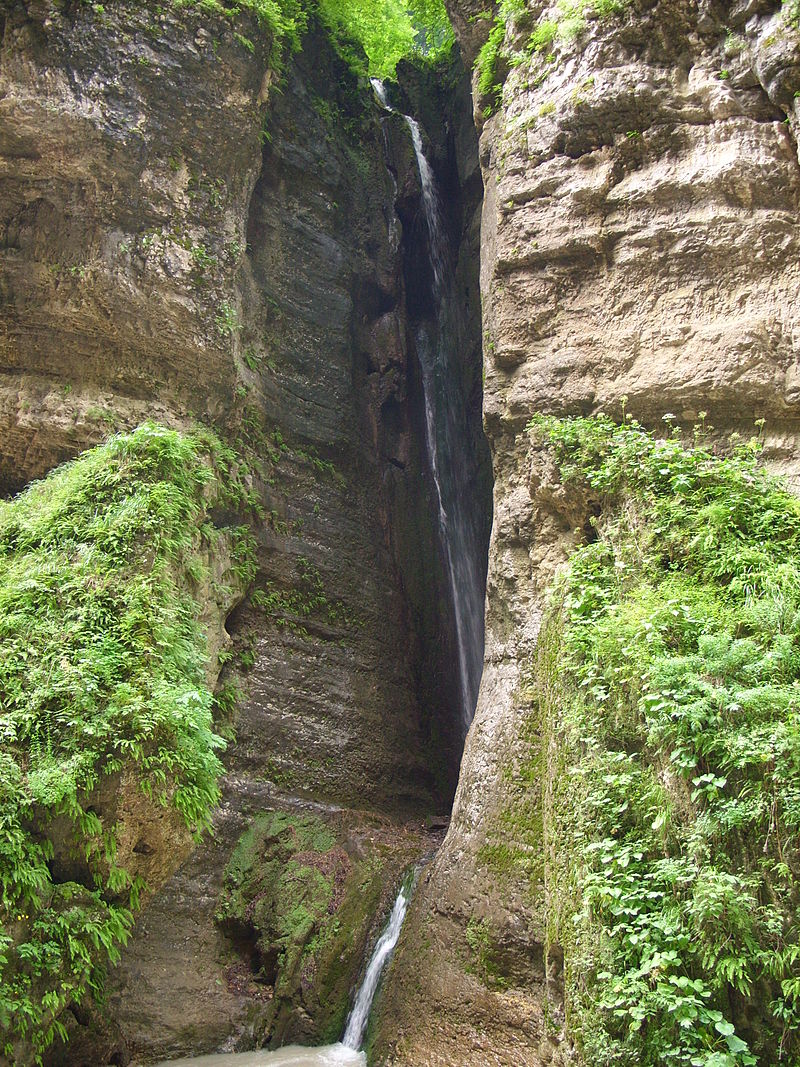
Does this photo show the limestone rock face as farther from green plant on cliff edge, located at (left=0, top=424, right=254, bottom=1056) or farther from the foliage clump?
the foliage clump

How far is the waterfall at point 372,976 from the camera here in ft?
28.2

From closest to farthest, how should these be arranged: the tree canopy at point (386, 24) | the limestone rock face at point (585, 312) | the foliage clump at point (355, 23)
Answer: the limestone rock face at point (585, 312) < the foliage clump at point (355, 23) < the tree canopy at point (386, 24)

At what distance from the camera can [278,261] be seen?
1437 cm

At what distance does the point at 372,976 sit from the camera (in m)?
8.94

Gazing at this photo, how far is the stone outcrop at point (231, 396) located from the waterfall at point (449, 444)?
424mm

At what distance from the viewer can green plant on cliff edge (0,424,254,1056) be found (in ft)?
20.4

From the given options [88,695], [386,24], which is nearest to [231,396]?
[88,695]

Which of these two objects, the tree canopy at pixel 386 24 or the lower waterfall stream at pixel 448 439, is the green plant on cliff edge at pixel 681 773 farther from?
the tree canopy at pixel 386 24

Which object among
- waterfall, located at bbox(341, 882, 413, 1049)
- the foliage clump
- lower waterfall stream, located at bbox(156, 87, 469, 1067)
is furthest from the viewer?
lower waterfall stream, located at bbox(156, 87, 469, 1067)

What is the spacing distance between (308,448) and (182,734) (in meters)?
7.55

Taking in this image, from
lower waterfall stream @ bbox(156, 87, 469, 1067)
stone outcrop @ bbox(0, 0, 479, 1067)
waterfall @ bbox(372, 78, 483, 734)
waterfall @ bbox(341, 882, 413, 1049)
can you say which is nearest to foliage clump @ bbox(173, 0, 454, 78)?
stone outcrop @ bbox(0, 0, 479, 1067)

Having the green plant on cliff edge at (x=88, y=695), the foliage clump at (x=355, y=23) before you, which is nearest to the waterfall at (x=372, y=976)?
the green plant on cliff edge at (x=88, y=695)

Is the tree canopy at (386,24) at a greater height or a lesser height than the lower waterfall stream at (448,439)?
greater

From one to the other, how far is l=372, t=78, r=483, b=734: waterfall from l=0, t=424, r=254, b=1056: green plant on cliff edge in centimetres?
601
